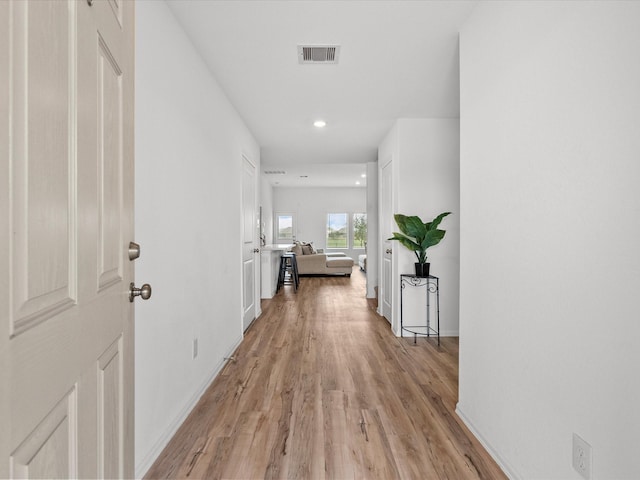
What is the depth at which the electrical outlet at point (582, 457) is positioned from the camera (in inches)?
48.7

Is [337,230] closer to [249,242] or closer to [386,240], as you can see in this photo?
[386,240]

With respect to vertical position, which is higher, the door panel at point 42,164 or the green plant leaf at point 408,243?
the door panel at point 42,164

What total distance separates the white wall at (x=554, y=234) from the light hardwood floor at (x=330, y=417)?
0.30 m

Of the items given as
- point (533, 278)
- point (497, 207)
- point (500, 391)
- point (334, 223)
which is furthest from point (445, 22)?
point (334, 223)

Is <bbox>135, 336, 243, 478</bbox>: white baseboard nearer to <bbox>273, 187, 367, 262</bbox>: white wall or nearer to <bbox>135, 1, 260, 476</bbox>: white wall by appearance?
<bbox>135, 1, 260, 476</bbox>: white wall

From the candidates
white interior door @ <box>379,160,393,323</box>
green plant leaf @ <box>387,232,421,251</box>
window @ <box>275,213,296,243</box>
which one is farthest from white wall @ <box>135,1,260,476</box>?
window @ <box>275,213,296,243</box>

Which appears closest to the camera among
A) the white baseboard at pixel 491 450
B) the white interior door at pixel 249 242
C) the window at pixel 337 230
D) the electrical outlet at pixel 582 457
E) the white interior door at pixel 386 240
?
the electrical outlet at pixel 582 457

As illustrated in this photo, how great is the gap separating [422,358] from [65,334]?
126 inches

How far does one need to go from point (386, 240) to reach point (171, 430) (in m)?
3.37

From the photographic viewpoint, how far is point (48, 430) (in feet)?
1.95

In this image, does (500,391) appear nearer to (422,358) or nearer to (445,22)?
(422,358)

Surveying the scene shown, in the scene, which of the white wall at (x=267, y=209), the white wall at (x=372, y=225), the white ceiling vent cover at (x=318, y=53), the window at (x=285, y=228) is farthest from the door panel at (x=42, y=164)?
the window at (x=285, y=228)

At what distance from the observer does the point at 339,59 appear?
8.91 feet

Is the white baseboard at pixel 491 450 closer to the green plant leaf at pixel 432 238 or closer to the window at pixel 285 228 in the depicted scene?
the green plant leaf at pixel 432 238
